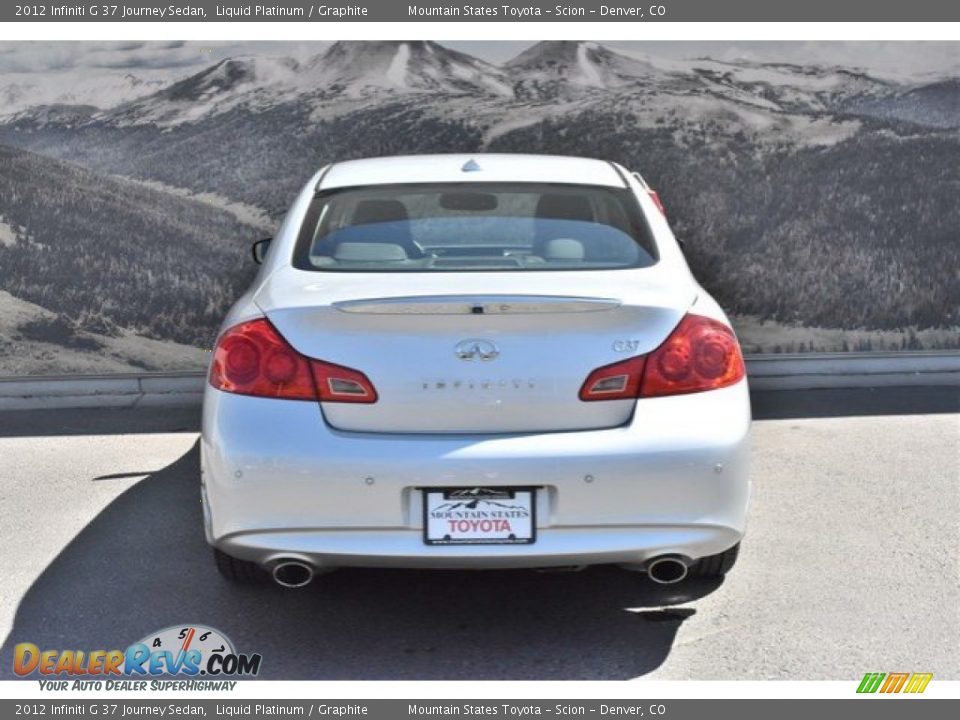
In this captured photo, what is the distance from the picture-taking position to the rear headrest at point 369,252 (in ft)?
14.6

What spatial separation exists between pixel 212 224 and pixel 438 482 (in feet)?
16.9

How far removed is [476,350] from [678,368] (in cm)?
62

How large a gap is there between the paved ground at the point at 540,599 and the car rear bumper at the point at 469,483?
0.43 metres

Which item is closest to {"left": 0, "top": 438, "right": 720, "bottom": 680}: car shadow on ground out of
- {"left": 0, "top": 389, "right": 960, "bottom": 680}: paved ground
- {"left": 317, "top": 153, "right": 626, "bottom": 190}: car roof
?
{"left": 0, "top": 389, "right": 960, "bottom": 680}: paved ground

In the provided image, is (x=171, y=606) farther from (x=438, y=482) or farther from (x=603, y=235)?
(x=603, y=235)

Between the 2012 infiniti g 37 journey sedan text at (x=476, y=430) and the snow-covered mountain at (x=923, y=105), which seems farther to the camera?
the snow-covered mountain at (x=923, y=105)

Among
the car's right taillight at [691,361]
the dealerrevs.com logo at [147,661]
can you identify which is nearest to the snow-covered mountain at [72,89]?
the dealerrevs.com logo at [147,661]

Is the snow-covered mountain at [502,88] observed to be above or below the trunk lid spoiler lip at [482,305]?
below

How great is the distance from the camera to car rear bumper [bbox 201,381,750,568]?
3.71 m

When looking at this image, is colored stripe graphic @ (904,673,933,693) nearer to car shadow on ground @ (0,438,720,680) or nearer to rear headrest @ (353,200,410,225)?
car shadow on ground @ (0,438,720,680)

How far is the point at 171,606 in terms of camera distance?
452cm

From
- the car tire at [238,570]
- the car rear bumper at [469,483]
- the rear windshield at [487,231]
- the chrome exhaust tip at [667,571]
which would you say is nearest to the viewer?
the car rear bumper at [469,483]

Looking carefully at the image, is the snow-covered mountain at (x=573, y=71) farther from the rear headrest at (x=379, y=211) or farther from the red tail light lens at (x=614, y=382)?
the red tail light lens at (x=614, y=382)

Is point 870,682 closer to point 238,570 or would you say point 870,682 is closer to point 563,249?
point 563,249
